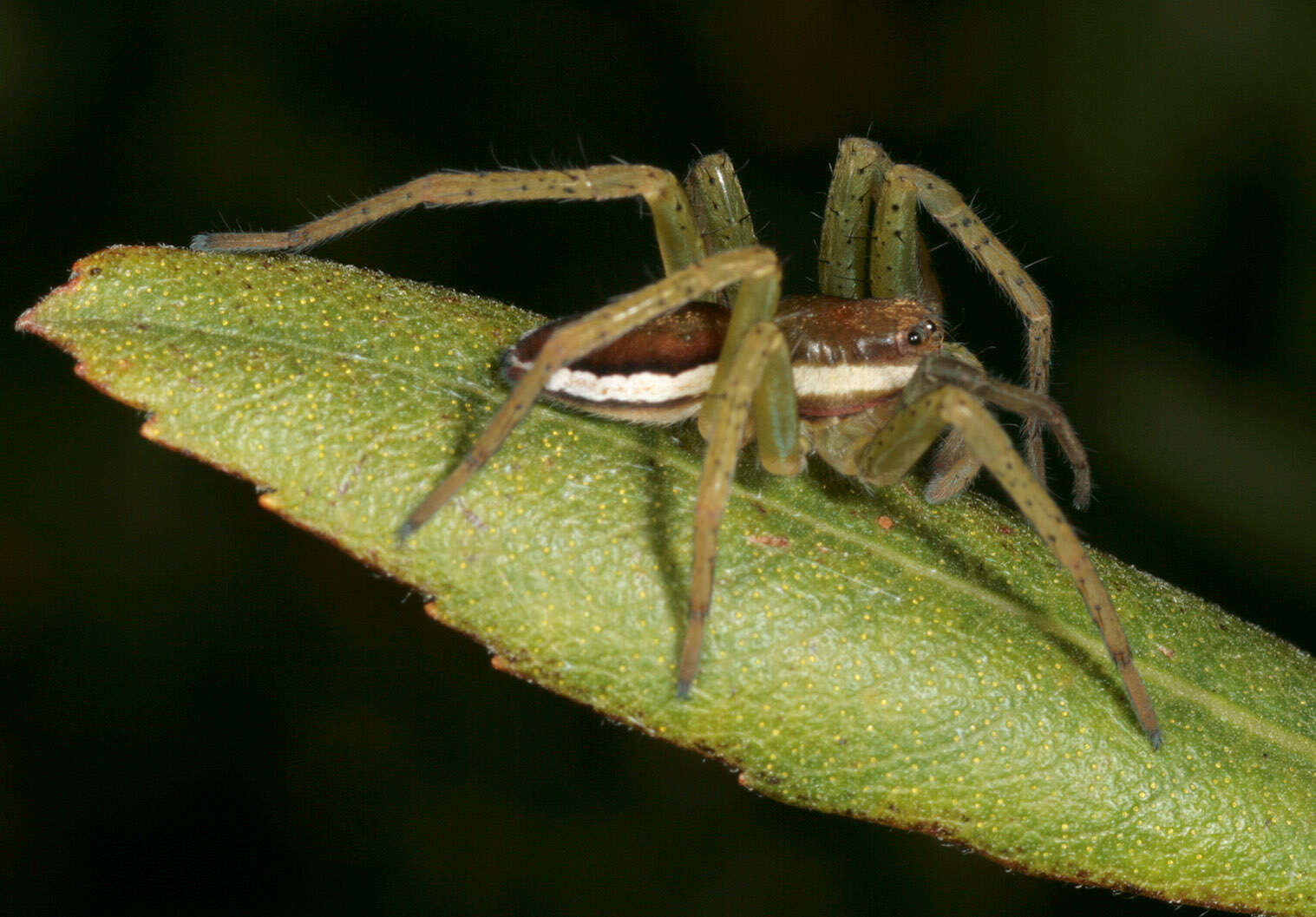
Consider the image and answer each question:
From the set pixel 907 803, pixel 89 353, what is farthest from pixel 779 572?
pixel 89 353

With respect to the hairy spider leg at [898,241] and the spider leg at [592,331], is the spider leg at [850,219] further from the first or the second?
the spider leg at [592,331]

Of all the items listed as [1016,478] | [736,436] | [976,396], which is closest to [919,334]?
[976,396]

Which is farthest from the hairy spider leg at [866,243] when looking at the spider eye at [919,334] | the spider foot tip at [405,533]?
the spider foot tip at [405,533]

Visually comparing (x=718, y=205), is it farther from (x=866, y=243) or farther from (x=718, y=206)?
(x=866, y=243)

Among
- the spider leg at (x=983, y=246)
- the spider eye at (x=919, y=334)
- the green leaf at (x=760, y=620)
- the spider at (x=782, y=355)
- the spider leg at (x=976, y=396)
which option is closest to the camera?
the green leaf at (x=760, y=620)

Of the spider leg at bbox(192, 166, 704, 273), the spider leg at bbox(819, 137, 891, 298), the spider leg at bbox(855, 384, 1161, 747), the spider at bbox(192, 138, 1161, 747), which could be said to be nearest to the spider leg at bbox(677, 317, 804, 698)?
the spider at bbox(192, 138, 1161, 747)

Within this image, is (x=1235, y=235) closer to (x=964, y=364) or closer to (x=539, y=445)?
(x=964, y=364)
